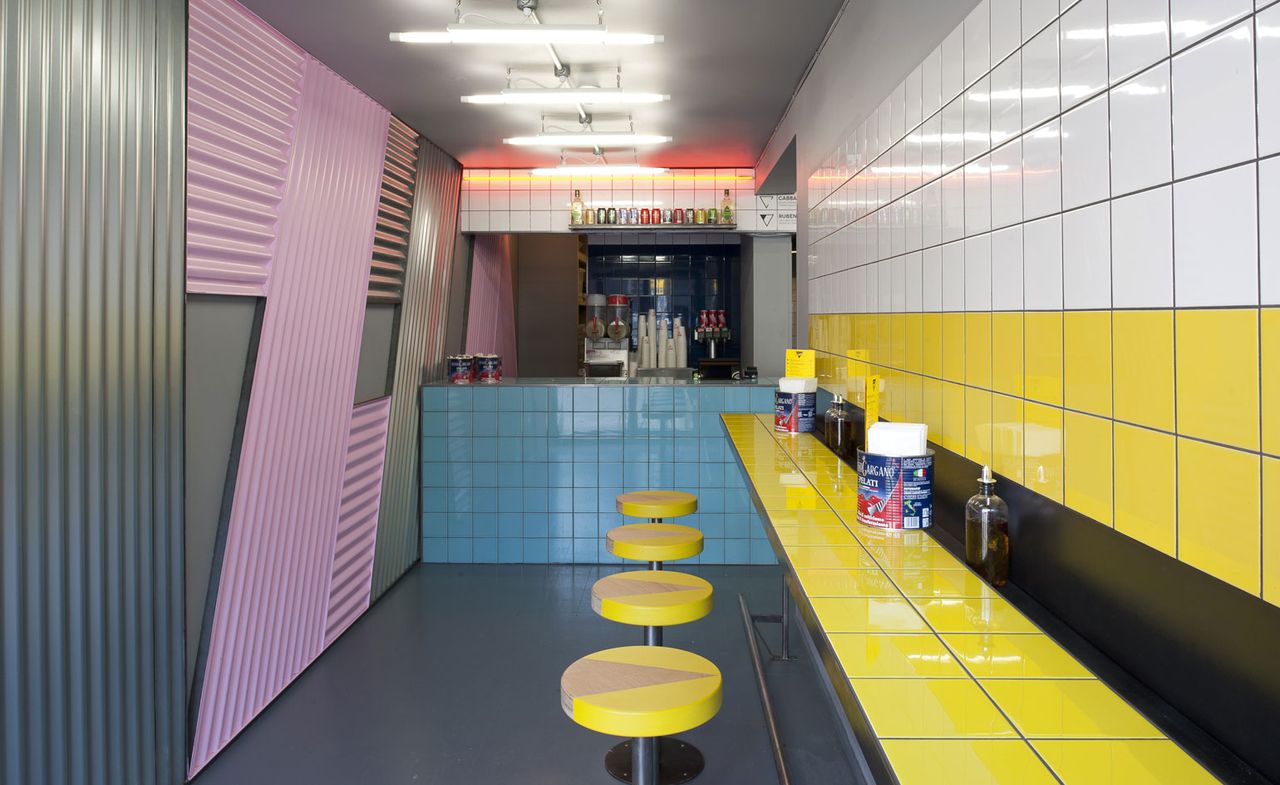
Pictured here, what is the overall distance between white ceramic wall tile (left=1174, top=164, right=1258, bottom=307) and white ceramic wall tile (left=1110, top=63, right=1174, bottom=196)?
0.06 m

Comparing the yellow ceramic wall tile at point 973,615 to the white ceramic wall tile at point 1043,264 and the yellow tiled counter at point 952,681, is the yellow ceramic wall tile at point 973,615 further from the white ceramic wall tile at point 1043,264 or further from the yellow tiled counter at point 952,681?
the white ceramic wall tile at point 1043,264

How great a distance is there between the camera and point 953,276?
2.04 meters

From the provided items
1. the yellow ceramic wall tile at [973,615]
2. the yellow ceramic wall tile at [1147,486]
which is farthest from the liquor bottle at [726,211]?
the yellow ceramic wall tile at [1147,486]

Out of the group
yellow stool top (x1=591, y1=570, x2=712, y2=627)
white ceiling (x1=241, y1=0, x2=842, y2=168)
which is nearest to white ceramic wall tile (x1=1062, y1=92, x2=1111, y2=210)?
yellow stool top (x1=591, y1=570, x2=712, y2=627)

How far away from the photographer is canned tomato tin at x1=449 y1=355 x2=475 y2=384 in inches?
220

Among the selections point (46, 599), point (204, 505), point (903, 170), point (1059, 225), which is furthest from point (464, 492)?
point (1059, 225)

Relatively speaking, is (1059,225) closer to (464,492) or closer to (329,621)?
(329,621)

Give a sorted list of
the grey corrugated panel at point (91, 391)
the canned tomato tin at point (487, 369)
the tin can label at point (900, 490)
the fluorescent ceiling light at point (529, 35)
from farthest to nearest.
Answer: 1. the canned tomato tin at point (487, 369)
2. the fluorescent ceiling light at point (529, 35)
3. the grey corrugated panel at point (91, 391)
4. the tin can label at point (900, 490)

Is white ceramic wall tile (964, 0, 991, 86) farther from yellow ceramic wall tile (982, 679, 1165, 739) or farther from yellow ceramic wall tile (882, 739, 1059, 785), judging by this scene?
yellow ceramic wall tile (882, 739, 1059, 785)

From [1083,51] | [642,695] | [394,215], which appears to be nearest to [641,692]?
[642,695]

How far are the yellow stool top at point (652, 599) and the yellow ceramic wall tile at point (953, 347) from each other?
0.95m

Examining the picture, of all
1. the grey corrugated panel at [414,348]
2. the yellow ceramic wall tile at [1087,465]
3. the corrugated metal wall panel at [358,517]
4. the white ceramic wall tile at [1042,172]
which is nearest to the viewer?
the yellow ceramic wall tile at [1087,465]

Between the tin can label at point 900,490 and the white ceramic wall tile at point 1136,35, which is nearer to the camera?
the white ceramic wall tile at point 1136,35

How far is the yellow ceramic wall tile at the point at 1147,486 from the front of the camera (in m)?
1.15
